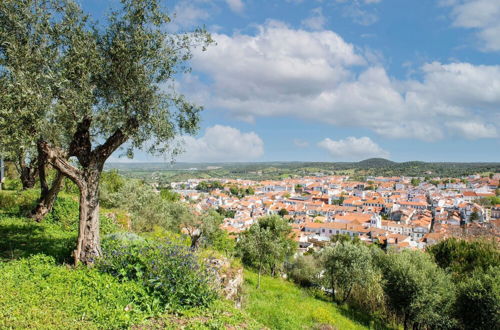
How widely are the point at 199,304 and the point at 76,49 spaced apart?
6983 millimetres

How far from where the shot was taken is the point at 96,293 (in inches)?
268

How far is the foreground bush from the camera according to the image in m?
5.63

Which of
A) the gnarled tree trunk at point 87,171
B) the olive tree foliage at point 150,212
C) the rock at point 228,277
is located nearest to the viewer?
the gnarled tree trunk at point 87,171

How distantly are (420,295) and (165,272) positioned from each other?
19.1 m

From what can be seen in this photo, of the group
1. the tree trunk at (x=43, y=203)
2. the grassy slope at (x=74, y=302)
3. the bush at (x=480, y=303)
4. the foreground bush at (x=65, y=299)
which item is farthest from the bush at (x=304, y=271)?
the foreground bush at (x=65, y=299)

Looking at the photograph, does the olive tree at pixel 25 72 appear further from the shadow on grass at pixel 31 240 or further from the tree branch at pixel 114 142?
the shadow on grass at pixel 31 240

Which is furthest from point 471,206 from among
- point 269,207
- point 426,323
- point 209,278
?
point 209,278

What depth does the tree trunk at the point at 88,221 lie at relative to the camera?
852cm

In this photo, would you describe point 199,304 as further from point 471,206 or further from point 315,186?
point 315,186

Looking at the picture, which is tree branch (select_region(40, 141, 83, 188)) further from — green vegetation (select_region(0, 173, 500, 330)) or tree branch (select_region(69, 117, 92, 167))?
green vegetation (select_region(0, 173, 500, 330))

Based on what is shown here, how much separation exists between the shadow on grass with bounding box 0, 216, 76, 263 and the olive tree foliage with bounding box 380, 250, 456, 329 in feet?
65.6

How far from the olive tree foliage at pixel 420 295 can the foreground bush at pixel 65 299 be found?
19.5 m

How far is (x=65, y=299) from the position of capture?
253 inches

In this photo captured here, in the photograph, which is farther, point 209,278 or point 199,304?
point 209,278
